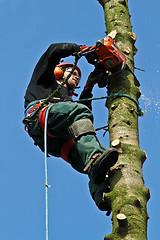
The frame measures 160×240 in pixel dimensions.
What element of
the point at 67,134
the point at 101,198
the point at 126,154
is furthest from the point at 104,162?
the point at 67,134

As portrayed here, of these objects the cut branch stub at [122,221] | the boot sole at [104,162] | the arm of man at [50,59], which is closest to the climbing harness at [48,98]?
the arm of man at [50,59]


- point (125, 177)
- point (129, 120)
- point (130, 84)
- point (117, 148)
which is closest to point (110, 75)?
point (130, 84)

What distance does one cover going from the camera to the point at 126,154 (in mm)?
4098

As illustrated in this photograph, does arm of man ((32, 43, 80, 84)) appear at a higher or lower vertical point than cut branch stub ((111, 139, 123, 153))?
higher

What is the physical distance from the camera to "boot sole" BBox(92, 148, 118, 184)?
3.93 meters

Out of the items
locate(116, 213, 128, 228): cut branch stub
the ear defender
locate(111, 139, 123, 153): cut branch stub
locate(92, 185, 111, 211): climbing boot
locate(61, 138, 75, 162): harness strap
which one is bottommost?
locate(116, 213, 128, 228): cut branch stub

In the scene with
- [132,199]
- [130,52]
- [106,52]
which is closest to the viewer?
[132,199]

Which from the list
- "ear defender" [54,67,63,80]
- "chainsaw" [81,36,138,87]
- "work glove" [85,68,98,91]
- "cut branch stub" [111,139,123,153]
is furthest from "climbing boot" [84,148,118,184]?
"ear defender" [54,67,63,80]

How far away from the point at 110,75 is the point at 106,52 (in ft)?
0.74

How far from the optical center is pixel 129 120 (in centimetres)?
441

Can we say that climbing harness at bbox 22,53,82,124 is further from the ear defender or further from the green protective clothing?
the ear defender

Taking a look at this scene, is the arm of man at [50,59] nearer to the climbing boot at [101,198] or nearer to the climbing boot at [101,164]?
the climbing boot at [101,164]

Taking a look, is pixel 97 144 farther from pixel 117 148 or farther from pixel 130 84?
pixel 130 84

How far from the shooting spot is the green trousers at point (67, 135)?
4305mm
